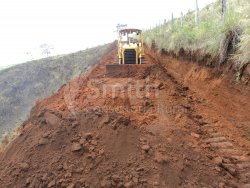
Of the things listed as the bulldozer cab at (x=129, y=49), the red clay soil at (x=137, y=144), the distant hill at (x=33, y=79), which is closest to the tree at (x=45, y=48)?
the distant hill at (x=33, y=79)

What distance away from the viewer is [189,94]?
33.6 ft

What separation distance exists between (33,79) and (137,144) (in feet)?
102

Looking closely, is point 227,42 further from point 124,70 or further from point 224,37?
point 124,70

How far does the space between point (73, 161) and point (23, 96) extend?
28.5 metres

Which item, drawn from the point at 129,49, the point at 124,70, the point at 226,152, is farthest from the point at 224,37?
the point at 129,49

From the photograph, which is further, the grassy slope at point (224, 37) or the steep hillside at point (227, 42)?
the steep hillside at point (227, 42)

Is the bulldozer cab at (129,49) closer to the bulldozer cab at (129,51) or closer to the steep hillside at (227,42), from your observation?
the bulldozer cab at (129,51)

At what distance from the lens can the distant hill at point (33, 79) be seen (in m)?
31.4

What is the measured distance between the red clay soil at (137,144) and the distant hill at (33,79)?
22.1m

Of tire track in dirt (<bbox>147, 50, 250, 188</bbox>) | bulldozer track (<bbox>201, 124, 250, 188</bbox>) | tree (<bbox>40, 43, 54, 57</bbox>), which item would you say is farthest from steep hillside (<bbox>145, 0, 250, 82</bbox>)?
tree (<bbox>40, 43, 54, 57</bbox>)

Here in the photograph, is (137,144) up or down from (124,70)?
down

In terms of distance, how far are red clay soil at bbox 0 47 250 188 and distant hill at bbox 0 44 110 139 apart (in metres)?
22.1

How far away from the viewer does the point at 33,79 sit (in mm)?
35688

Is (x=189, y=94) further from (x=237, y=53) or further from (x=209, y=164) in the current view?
(x=209, y=164)
